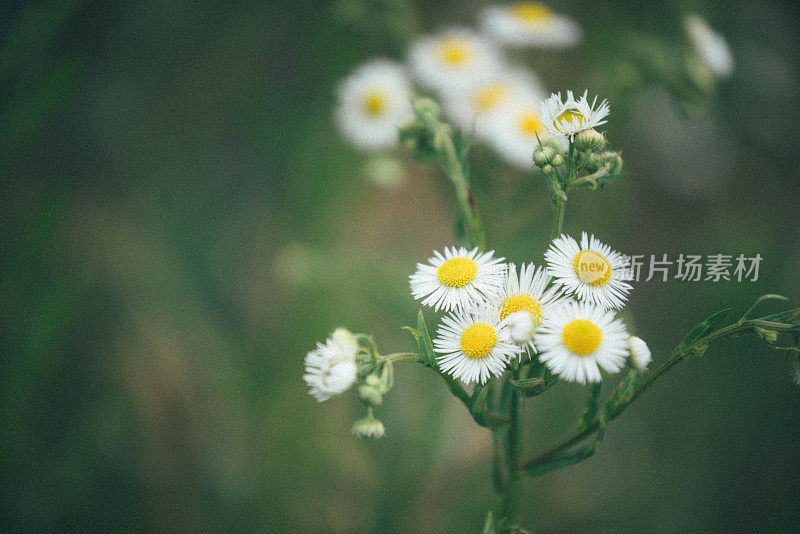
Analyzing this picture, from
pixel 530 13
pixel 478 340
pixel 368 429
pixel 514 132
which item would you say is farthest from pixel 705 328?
pixel 530 13

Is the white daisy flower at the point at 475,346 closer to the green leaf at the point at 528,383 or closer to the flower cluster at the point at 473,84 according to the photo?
the green leaf at the point at 528,383

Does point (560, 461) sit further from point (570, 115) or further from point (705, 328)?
point (570, 115)

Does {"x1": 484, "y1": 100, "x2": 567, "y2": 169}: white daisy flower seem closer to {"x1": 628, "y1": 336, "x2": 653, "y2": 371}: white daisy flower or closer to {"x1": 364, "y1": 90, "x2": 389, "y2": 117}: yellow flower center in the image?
{"x1": 364, "y1": 90, "x2": 389, "y2": 117}: yellow flower center

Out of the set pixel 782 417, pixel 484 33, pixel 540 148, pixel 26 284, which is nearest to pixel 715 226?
pixel 782 417

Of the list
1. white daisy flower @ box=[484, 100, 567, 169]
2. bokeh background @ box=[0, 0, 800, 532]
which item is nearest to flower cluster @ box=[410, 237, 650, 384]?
bokeh background @ box=[0, 0, 800, 532]

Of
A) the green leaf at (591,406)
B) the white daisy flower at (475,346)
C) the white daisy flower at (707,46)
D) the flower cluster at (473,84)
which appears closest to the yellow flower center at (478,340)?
the white daisy flower at (475,346)
